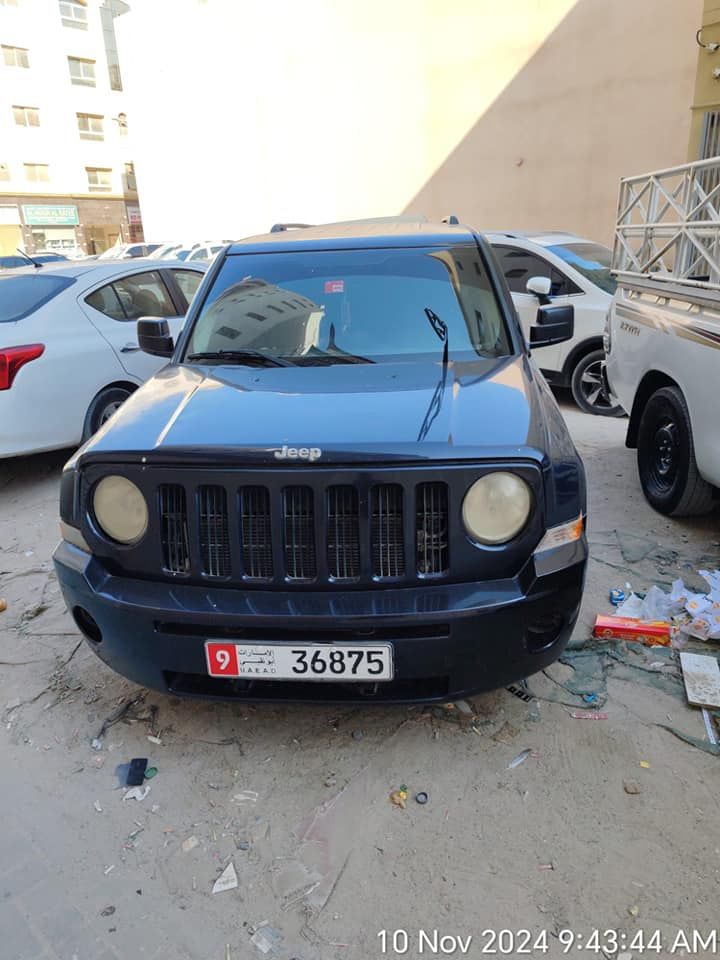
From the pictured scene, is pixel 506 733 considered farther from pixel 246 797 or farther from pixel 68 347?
pixel 68 347

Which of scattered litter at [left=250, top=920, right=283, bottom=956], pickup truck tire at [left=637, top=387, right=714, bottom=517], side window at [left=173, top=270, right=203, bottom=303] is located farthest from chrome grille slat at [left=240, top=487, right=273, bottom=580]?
side window at [left=173, top=270, right=203, bottom=303]

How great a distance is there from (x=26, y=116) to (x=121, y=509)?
4409 centimetres

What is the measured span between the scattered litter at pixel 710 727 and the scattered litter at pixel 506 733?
0.69m

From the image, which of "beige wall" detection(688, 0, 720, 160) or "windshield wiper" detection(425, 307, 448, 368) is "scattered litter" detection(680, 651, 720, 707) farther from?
"beige wall" detection(688, 0, 720, 160)

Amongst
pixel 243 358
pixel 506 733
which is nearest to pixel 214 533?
pixel 243 358

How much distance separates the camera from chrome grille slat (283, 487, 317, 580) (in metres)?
2.23

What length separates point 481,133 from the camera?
700 inches

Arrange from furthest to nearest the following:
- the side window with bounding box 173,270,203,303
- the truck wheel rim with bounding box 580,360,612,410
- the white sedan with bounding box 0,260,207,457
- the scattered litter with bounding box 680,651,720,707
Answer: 1. the truck wheel rim with bounding box 580,360,612,410
2. the side window with bounding box 173,270,203,303
3. the white sedan with bounding box 0,260,207,457
4. the scattered litter with bounding box 680,651,720,707

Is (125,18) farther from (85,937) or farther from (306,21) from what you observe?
(85,937)

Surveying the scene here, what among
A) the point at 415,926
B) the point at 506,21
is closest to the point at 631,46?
the point at 506,21

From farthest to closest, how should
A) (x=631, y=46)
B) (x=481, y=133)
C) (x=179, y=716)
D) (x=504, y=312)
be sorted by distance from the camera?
(x=481, y=133)
(x=631, y=46)
(x=504, y=312)
(x=179, y=716)

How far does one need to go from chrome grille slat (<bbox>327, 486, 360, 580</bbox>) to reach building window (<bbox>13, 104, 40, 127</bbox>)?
43984 mm

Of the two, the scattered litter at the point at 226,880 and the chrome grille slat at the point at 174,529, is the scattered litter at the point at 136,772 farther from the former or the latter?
the chrome grille slat at the point at 174,529

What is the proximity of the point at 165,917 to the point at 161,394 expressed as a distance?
182 centimetres
